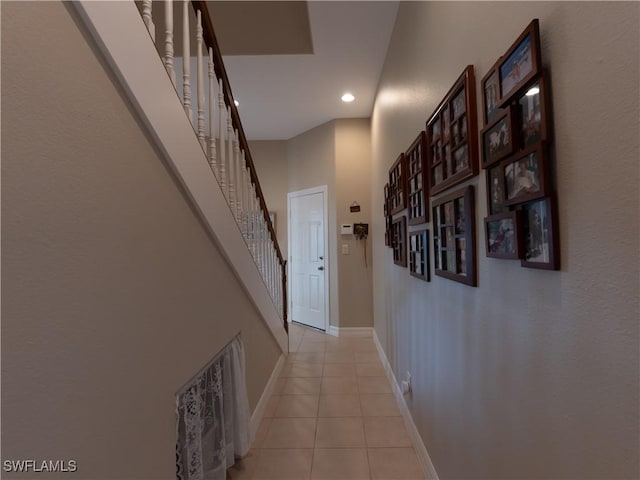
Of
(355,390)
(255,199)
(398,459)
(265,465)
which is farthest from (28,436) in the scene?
(355,390)

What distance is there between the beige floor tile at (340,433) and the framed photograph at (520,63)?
78.5 inches

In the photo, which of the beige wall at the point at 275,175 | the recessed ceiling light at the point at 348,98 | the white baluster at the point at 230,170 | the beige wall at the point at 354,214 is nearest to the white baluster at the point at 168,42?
the white baluster at the point at 230,170

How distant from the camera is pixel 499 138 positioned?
865mm

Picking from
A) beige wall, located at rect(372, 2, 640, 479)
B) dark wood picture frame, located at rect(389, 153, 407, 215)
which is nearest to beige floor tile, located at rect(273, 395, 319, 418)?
beige wall, located at rect(372, 2, 640, 479)

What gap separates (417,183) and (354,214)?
2.36 m

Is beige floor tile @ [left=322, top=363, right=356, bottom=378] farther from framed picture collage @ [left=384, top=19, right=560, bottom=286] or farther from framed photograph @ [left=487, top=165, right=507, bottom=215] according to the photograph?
framed photograph @ [left=487, top=165, right=507, bottom=215]

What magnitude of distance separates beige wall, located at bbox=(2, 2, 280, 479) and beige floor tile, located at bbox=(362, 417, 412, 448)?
4.36ft

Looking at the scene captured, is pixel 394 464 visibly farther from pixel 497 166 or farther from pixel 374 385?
pixel 497 166

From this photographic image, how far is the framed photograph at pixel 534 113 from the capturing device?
2.25ft

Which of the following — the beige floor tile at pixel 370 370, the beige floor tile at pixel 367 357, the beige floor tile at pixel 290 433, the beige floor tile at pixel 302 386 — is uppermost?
the beige floor tile at pixel 367 357

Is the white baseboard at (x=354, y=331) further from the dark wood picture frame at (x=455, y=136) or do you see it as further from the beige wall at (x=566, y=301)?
the dark wood picture frame at (x=455, y=136)

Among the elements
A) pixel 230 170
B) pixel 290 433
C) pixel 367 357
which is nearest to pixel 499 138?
pixel 230 170

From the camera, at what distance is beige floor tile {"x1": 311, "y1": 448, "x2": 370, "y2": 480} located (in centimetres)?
164

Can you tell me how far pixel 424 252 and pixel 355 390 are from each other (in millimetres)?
1534
